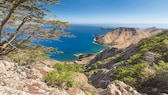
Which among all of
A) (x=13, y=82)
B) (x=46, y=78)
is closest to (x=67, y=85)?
(x=46, y=78)

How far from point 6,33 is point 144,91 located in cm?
1359

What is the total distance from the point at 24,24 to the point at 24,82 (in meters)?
4.28

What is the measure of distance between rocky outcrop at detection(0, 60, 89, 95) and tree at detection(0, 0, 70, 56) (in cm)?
150

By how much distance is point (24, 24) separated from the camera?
1314cm

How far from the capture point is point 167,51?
3105 centimetres

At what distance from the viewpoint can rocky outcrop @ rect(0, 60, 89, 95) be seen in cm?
925

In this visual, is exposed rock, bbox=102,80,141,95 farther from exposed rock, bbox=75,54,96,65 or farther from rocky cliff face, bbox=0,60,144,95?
exposed rock, bbox=75,54,96,65

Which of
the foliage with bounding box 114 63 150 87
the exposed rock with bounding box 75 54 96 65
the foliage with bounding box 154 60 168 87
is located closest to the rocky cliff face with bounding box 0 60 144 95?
the foliage with bounding box 114 63 150 87

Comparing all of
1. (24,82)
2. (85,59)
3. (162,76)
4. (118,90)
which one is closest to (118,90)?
(118,90)

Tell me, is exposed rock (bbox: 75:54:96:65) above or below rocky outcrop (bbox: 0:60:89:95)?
below

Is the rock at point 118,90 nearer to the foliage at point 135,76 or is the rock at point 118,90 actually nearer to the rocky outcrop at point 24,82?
the foliage at point 135,76

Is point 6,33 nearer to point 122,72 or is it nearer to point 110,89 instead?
point 110,89

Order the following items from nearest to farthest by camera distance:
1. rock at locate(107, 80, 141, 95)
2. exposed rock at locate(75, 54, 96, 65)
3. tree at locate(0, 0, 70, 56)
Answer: tree at locate(0, 0, 70, 56) → rock at locate(107, 80, 141, 95) → exposed rock at locate(75, 54, 96, 65)

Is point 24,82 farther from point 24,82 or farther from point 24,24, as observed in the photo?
point 24,24
